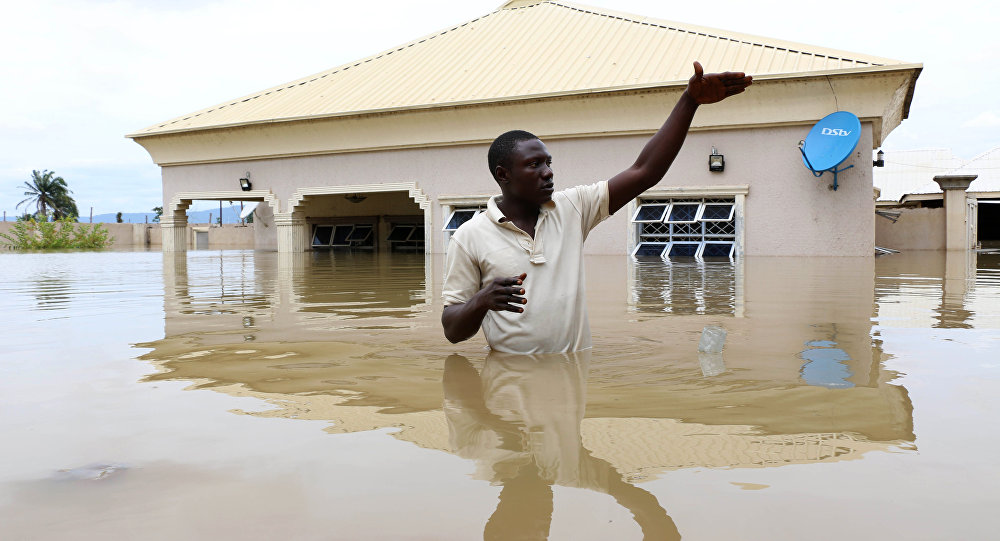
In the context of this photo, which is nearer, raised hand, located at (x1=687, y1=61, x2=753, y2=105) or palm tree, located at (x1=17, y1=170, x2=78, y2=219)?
raised hand, located at (x1=687, y1=61, x2=753, y2=105)

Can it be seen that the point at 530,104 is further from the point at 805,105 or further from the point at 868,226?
the point at 868,226

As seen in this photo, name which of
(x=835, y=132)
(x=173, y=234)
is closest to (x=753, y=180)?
(x=835, y=132)

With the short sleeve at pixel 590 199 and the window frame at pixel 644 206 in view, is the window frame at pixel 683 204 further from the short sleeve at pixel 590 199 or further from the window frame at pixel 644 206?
the short sleeve at pixel 590 199

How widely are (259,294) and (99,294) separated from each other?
58.0 inches

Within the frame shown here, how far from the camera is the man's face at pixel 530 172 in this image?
3227mm

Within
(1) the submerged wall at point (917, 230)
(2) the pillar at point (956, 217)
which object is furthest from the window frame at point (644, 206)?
(1) the submerged wall at point (917, 230)

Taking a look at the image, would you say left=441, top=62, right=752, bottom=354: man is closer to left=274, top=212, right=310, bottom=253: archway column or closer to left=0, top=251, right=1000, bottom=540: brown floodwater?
left=0, top=251, right=1000, bottom=540: brown floodwater

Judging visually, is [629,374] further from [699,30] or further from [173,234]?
[173,234]

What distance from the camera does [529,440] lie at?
79.2 inches

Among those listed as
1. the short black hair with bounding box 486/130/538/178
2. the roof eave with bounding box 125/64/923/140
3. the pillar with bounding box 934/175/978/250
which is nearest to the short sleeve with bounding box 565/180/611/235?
the short black hair with bounding box 486/130/538/178

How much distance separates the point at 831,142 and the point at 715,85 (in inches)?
453

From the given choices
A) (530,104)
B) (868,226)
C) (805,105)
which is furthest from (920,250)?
(530,104)

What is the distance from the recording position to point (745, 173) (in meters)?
14.8

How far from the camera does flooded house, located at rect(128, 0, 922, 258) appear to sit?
1421 centimetres
